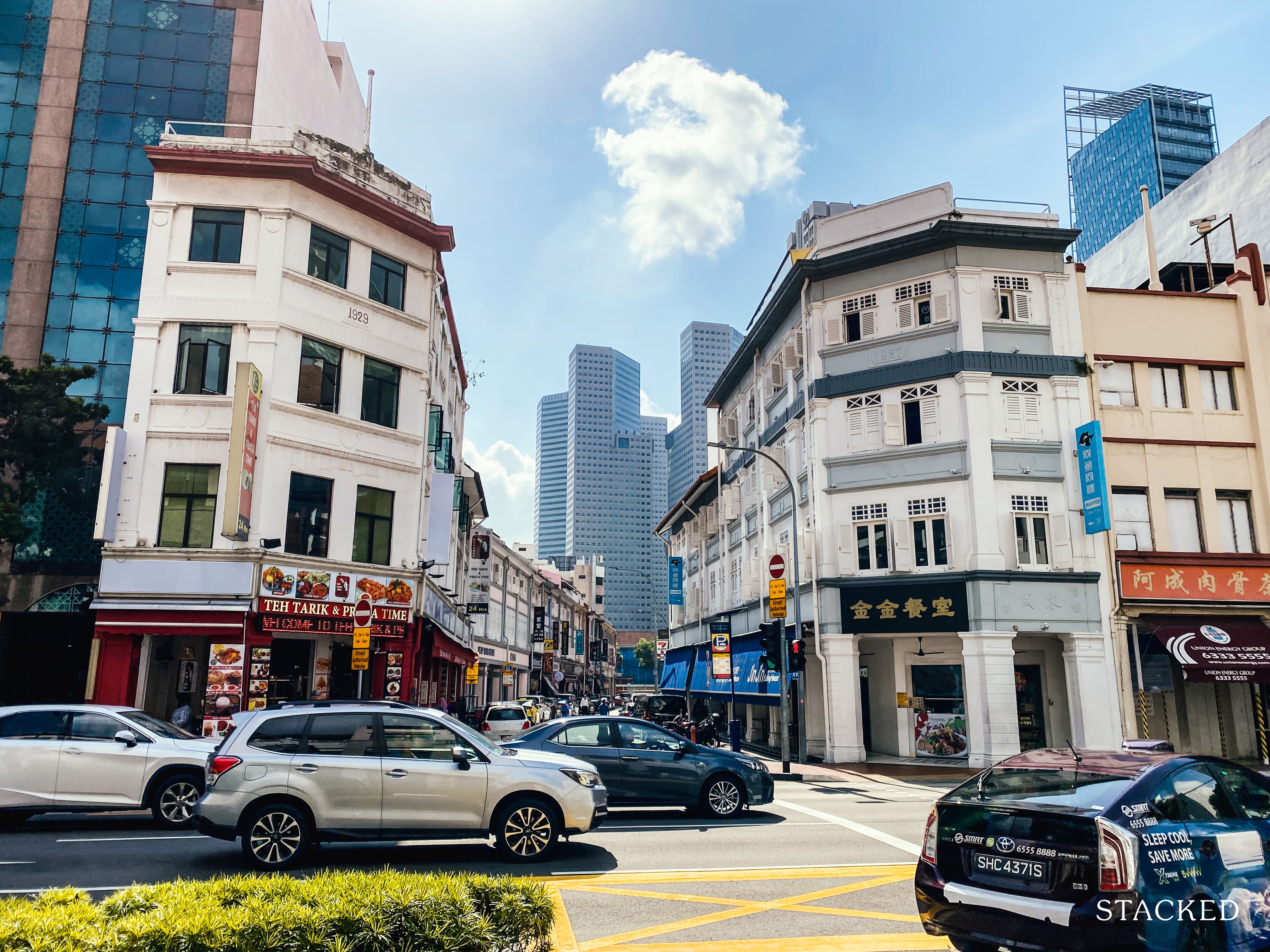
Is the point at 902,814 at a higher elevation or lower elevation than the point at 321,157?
lower

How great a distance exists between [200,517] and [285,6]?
19775 mm

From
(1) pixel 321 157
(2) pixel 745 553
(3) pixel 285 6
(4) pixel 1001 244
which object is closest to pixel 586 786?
(1) pixel 321 157

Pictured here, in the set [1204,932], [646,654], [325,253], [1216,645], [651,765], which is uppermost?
[325,253]

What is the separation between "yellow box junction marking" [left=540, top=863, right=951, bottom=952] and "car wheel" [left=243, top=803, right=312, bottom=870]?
8.87ft

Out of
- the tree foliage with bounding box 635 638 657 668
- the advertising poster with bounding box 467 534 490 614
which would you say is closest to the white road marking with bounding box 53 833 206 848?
the advertising poster with bounding box 467 534 490 614

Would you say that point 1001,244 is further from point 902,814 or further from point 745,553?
point 902,814

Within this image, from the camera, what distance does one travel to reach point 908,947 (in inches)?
273

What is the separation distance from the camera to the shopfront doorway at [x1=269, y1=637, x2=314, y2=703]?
23.3 metres

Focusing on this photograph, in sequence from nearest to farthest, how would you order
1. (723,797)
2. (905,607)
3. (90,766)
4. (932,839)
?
(932,839) → (90,766) → (723,797) → (905,607)

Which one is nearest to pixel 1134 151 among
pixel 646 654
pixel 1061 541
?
pixel 646 654

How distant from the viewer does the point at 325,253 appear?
2425 centimetres

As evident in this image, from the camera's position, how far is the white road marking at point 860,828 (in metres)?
11.4

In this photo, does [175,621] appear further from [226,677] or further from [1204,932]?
[1204,932]

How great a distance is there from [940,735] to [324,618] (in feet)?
58.7
